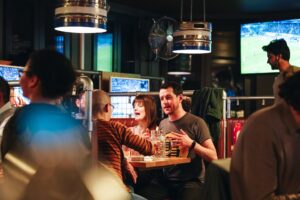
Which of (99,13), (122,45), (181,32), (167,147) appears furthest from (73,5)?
(122,45)

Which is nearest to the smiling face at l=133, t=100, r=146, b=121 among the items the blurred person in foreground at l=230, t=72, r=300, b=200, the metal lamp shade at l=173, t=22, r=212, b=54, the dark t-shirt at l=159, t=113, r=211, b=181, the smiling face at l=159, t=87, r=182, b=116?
the smiling face at l=159, t=87, r=182, b=116

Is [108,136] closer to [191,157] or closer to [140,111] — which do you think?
[191,157]

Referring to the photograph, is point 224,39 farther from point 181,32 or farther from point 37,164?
point 37,164

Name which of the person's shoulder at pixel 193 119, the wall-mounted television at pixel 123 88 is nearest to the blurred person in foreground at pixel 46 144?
the person's shoulder at pixel 193 119

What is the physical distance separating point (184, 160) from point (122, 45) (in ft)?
17.7

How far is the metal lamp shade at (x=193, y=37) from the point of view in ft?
18.0

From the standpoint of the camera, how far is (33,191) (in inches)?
68.3

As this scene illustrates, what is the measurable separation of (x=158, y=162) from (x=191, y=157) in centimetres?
42

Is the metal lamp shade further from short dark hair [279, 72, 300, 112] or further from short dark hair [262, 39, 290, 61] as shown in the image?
short dark hair [279, 72, 300, 112]

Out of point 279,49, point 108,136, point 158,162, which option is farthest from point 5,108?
point 279,49

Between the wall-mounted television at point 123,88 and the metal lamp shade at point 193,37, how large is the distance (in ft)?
5.37

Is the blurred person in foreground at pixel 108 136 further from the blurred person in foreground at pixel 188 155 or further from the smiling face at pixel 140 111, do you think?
the smiling face at pixel 140 111

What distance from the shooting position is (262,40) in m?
9.27

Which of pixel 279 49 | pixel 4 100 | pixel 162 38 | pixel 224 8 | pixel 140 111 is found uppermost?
pixel 224 8
